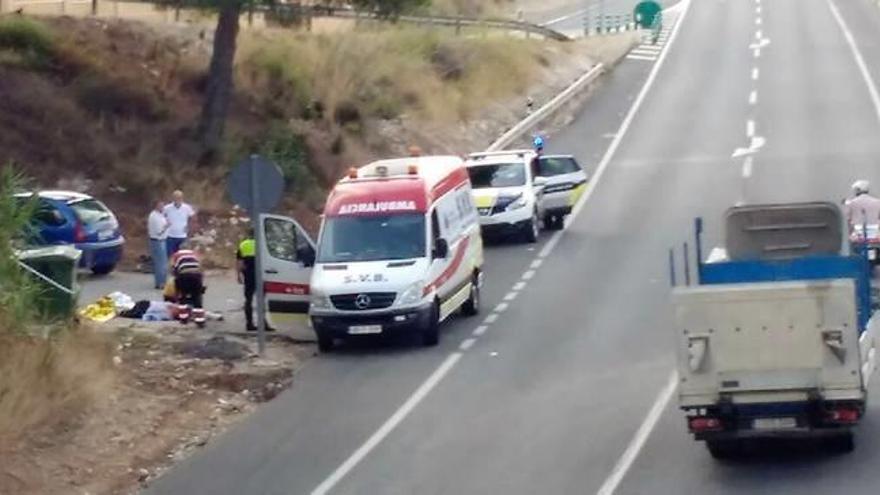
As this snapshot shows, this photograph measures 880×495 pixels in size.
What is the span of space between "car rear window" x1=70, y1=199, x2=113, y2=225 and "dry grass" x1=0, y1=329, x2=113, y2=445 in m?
11.2

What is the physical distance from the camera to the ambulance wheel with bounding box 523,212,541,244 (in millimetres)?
38125

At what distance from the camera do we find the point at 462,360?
26.5 meters

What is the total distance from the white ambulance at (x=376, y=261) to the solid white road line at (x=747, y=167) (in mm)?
17693

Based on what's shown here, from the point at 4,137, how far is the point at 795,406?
25.2 metres

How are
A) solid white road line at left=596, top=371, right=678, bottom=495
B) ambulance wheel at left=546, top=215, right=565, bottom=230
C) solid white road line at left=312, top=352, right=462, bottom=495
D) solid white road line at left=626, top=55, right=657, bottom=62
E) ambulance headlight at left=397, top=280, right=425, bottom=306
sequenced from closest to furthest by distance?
solid white road line at left=596, top=371, right=678, bottom=495 < solid white road line at left=312, top=352, right=462, bottom=495 < ambulance headlight at left=397, top=280, right=425, bottom=306 < ambulance wheel at left=546, top=215, right=565, bottom=230 < solid white road line at left=626, top=55, right=657, bottom=62

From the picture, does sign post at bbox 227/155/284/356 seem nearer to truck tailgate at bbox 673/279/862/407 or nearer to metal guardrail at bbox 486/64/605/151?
truck tailgate at bbox 673/279/862/407

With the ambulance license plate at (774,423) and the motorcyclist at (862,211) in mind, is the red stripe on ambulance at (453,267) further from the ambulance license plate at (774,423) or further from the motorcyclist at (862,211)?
the ambulance license plate at (774,423)

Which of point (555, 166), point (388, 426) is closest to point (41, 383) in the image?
point (388, 426)

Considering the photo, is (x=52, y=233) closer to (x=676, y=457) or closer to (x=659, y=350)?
(x=659, y=350)

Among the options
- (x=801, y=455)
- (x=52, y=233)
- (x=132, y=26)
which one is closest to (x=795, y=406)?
(x=801, y=455)

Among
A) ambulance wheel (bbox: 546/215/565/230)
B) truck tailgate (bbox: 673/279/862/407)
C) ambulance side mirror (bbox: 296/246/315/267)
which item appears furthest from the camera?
ambulance wheel (bbox: 546/215/565/230)

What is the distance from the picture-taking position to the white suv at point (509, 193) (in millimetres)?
37875

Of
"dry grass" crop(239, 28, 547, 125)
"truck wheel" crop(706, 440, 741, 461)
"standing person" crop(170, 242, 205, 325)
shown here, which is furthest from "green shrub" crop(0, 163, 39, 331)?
"dry grass" crop(239, 28, 547, 125)

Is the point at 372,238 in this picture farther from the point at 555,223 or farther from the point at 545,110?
the point at 545,110
